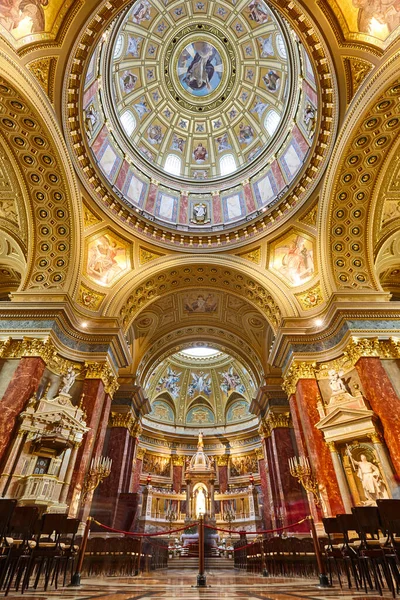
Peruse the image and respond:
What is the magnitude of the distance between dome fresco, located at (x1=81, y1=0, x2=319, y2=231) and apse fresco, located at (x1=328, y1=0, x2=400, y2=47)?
419 cm

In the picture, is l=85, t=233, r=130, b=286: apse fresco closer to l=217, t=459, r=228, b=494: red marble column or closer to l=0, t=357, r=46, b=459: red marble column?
l=0, t=357, r=46, b=459: red marble column

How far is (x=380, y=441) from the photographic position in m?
10.2

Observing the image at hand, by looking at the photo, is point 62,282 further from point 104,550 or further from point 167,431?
point 167,431

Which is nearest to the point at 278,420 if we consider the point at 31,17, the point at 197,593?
the point at 197,593

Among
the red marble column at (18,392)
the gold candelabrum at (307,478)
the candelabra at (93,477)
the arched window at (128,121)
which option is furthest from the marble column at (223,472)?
the arched window at (128,121)

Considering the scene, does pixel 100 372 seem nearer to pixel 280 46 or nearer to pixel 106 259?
pixel 106 259

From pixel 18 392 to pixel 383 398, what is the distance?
469 inches

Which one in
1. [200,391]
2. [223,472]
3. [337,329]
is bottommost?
[223,472]

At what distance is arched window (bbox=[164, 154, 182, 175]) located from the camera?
69.5 ft

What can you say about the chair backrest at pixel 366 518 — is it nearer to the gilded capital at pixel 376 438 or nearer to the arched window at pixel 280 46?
the gilded capital at pixel 376 438

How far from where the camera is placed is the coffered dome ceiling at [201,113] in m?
15.6

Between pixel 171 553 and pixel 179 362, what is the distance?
15.5 metres

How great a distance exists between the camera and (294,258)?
16172 millimetres

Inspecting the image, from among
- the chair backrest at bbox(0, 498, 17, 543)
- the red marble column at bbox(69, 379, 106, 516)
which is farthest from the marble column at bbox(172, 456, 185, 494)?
the chair backrest at bbox(0, 498, 17, 543)
